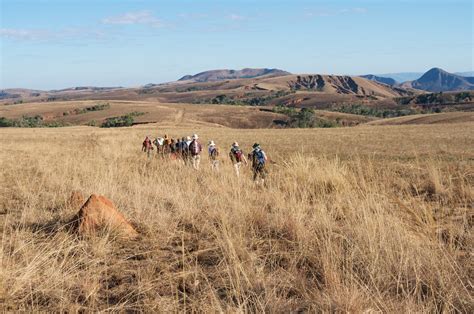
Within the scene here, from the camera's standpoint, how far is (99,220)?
4996mm

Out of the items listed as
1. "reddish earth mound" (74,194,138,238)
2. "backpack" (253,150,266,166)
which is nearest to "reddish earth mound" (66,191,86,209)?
"reddish earth mound" (74,194,138,238)

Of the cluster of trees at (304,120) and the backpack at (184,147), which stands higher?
the backpack at (184,147)

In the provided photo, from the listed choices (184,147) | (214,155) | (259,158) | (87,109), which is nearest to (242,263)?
(259,158)

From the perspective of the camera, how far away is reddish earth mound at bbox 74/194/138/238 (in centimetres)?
491

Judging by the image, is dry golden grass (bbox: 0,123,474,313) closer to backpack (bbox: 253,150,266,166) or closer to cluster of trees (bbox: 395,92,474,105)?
backpack (bbox: 253,150,266,166)

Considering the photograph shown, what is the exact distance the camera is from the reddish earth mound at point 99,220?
4.91 meters

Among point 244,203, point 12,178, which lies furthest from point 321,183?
point 12,178

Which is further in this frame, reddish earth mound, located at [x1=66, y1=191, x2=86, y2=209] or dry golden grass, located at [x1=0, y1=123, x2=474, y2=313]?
reddish earth mound, located at [x1=66, y1=191, x2=86, y2=209]

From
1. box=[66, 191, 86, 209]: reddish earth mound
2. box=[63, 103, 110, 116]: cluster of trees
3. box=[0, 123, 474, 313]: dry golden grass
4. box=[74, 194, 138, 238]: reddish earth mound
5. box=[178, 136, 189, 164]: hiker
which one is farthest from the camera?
box=[63, 103, 110, 116]: cluster of trees

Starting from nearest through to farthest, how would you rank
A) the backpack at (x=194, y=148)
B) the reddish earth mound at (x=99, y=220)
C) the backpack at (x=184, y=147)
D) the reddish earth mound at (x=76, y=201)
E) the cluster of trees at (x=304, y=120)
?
the reddish earth mound at (x=99, y=220) < the reddish earth mound at (x=76, y=201) < the backpack at (x=194, y=148) < the backpack at (x=184, y=147) < the cluster of trees at (x=304, y=120)

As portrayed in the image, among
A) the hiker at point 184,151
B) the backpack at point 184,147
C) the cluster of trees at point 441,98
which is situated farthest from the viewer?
the cluster of trees at point 441,98

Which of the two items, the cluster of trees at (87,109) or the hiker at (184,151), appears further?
the cluster of trees at (87,109)

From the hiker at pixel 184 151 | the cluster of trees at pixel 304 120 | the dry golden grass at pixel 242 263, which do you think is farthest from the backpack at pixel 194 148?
the cluster of trees at pixel 304 120

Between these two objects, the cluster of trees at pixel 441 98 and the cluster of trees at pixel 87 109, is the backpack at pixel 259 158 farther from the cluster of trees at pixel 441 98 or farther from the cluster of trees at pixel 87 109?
the cluster of trees at pixel 441 98
